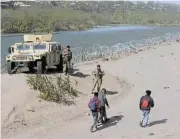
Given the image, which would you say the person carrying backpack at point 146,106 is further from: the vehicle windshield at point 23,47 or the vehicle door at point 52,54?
the vehicle windshield at point 23,47

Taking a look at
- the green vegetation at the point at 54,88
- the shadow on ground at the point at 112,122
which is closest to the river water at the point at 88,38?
the green vegetation at the point at 54,88

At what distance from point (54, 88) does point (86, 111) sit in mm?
1792

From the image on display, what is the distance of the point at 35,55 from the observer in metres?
22.2

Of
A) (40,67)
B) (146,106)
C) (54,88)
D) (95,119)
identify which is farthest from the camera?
(40,67)

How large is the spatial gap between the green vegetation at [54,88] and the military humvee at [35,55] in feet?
8.87

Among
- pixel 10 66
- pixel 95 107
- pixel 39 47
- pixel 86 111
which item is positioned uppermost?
pixel 39 47

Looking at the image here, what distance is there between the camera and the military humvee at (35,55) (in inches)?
872

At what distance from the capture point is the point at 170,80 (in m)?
23.6

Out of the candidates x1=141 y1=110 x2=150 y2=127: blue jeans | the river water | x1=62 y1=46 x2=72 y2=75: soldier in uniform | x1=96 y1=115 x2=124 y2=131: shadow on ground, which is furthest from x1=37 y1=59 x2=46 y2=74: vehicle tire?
the river water

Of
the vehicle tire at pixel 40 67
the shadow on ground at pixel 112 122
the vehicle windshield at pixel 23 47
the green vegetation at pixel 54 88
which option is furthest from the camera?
the vehicle windshield at pixel 23 47

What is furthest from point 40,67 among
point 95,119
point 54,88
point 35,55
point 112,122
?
point 95,119

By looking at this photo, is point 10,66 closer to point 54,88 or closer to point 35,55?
point 35,55

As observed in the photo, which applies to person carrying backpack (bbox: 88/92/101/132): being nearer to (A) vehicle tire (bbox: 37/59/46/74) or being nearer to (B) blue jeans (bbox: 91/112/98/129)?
(B) blue jeans (bbox: 91/112/98/129)

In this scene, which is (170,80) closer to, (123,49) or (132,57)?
(132,57)
